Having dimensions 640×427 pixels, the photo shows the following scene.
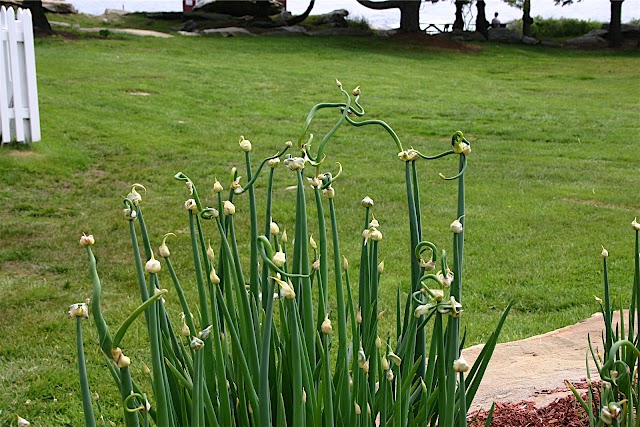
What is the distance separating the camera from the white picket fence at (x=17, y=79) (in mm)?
8234

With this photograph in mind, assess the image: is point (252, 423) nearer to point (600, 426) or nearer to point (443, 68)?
point (600, 426)

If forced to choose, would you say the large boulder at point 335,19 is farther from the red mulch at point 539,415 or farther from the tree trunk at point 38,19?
the red mulch at point 539,415

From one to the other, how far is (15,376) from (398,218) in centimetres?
384

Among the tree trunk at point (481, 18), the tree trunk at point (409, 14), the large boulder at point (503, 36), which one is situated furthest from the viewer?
the tree trunk at point (481, 18)

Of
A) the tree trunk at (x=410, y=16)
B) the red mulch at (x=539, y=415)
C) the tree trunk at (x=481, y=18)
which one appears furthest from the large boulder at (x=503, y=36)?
the red mulch at (x=539, y=415)

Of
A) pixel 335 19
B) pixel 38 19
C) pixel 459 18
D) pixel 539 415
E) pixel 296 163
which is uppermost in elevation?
pixel 459 18

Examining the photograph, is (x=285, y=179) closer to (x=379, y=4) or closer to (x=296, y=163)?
(x=296, y=163)

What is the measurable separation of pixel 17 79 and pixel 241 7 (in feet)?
74.7

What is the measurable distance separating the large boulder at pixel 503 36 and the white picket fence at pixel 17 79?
75.7 feet

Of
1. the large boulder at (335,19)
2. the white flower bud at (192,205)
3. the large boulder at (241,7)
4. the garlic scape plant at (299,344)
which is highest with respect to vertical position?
the large boulder at (241,7)

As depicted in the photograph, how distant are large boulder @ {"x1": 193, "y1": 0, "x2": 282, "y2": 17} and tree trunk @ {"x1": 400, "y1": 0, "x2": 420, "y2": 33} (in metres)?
5.44

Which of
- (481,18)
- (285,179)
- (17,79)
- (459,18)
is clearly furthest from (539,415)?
(459,18)

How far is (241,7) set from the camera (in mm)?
30078

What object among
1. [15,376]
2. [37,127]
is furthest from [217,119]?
[15,376]
